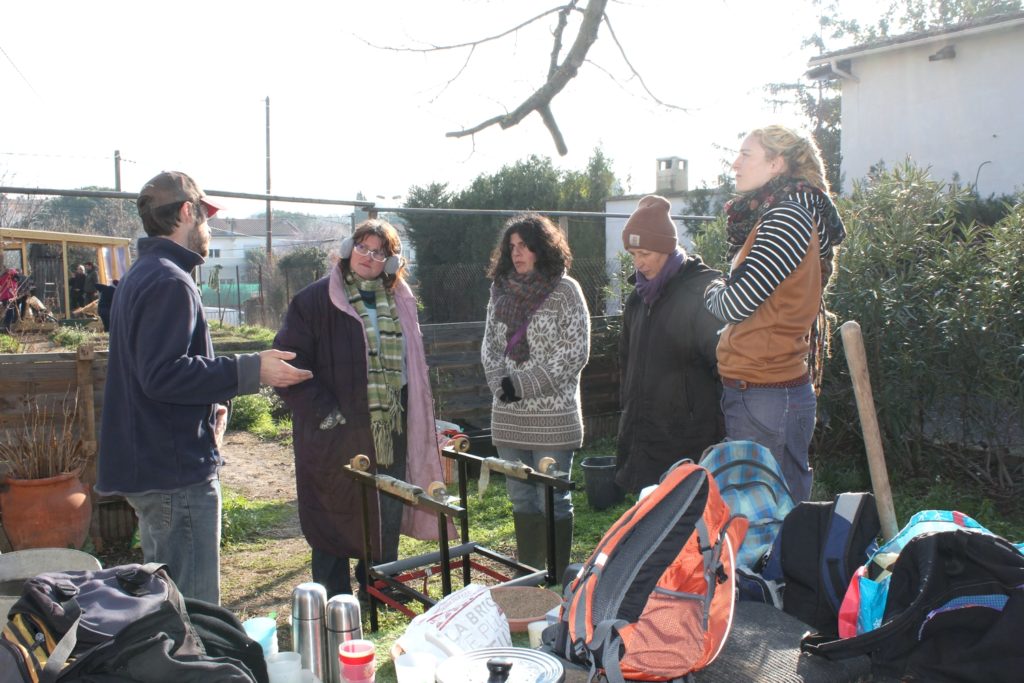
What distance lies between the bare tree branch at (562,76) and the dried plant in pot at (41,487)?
349 cm

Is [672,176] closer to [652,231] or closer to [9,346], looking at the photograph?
[9,346]

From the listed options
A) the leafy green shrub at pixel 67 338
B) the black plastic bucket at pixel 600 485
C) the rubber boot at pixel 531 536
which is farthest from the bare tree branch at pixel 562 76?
the leafy green shrub at pixel 67 338

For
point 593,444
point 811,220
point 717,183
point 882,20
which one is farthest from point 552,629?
point 882,20

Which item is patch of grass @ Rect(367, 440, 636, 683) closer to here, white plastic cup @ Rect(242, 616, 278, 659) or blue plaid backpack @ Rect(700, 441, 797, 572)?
white plastic cup @ Rect(242, 616, 278, 659)

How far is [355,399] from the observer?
12.3ft

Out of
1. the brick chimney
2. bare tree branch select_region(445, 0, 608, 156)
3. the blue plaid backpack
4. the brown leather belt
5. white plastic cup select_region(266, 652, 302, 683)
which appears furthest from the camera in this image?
the brick chimney

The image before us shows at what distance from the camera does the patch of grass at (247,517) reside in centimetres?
A: 544

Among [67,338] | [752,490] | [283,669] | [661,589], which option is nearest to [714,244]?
[752,490]

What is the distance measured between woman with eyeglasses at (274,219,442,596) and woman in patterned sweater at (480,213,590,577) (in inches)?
16.5

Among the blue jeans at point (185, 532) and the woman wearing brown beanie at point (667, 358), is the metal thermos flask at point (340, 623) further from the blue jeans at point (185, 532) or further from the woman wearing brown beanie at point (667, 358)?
the woman wearing brown beanie at point (667, 358)

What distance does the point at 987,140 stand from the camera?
13211 mm

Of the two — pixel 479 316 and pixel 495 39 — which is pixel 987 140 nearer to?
pixel 479 316

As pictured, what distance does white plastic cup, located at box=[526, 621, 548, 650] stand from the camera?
2.22 meters

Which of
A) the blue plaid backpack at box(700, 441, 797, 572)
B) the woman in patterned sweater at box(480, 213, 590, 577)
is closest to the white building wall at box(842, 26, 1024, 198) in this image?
the woman in patterned sweater at box(480, 213, 590, 577)
